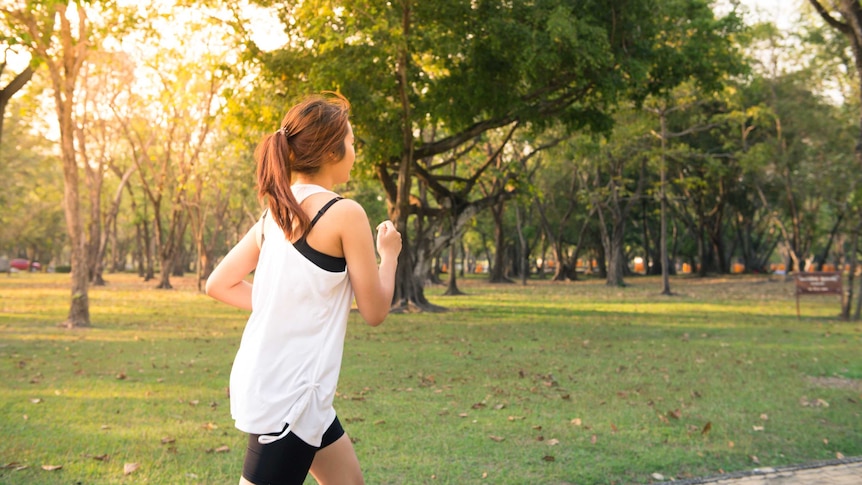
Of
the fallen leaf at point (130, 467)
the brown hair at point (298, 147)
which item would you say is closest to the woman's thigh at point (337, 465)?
the brown hair at point (298, 147)

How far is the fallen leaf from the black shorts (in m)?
3.74

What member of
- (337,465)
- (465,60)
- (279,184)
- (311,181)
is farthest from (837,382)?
(465,60)

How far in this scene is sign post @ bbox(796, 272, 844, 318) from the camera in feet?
62.3

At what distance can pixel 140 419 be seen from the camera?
7.65 m

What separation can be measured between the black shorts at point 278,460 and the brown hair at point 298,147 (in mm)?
637

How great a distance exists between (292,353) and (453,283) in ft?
108

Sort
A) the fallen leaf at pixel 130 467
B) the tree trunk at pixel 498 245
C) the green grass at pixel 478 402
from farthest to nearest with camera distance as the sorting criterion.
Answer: the tree trunk at pixel 498 245
the green grass at pixel 478 402
the fallen leaf at pixel 130 467

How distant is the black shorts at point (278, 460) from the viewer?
7.91ft

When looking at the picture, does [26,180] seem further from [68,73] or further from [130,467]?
[130,467]

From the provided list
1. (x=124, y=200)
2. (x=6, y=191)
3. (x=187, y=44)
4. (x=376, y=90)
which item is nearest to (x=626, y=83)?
(x=376, y=90)

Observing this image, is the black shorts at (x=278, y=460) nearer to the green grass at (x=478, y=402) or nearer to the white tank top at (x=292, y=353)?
the white tank top at (x=292, y=353)

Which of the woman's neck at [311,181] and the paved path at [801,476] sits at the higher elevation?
the woman's neck at [311,181]

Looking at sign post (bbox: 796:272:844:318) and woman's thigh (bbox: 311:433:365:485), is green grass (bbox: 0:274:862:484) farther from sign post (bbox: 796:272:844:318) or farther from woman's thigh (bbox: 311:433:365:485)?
woman's thigh (bbox: 311:433:365:485)

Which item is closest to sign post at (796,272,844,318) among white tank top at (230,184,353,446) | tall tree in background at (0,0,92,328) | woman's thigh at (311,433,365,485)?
tall tree in background at (0,0,92,328)
